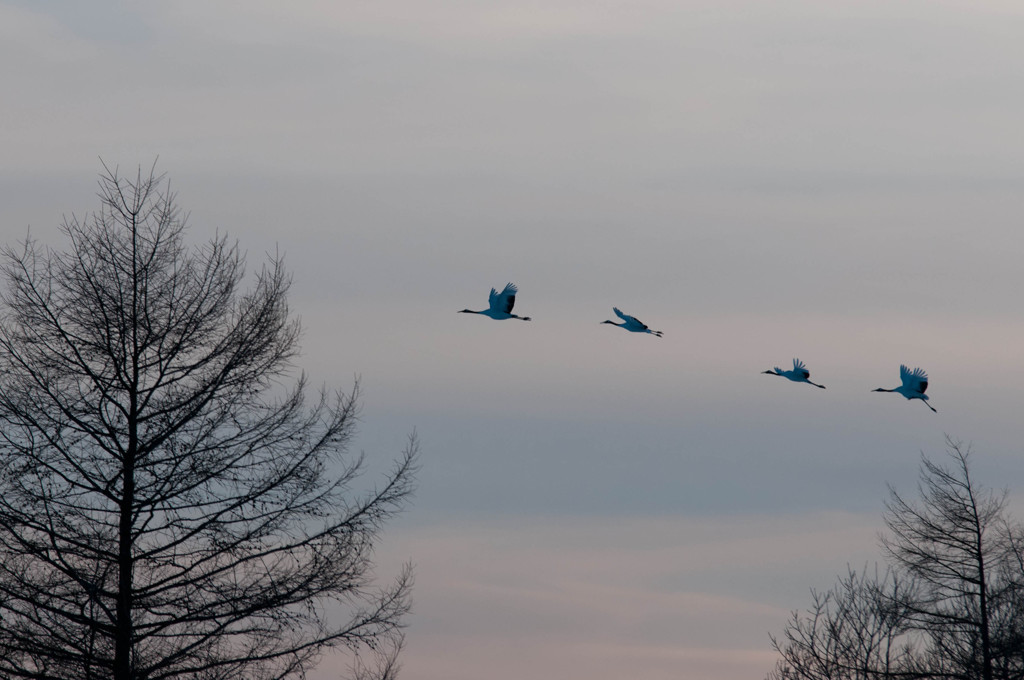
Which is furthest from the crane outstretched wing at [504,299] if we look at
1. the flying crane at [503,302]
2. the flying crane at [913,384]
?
the flying crane at [913,384]

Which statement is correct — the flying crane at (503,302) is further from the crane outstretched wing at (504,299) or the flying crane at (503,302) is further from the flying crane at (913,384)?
the flying crane at (913,384)

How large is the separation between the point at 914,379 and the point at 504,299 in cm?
690

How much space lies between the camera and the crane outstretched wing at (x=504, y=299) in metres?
19.3

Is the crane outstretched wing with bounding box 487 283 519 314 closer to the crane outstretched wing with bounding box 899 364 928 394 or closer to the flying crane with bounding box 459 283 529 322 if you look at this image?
the flying crane with bounding box 459 283 529 322

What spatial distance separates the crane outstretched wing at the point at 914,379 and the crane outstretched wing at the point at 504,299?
6.63 m

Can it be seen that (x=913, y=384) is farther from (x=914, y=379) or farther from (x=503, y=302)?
(x=503, y=302)

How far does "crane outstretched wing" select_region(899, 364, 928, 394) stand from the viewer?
21.3m

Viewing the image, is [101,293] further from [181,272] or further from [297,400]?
[297,400]

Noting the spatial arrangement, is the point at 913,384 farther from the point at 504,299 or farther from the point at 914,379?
the point at 504,299

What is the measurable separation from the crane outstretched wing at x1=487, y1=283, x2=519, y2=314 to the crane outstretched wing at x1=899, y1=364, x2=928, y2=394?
6633mm

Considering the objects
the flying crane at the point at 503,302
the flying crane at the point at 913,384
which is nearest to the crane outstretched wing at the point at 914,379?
the flying crane at the point at 913,384

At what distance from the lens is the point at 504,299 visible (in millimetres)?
19422

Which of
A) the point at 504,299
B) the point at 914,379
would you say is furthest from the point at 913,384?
the point at 504,299

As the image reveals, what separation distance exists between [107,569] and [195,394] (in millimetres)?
1934
